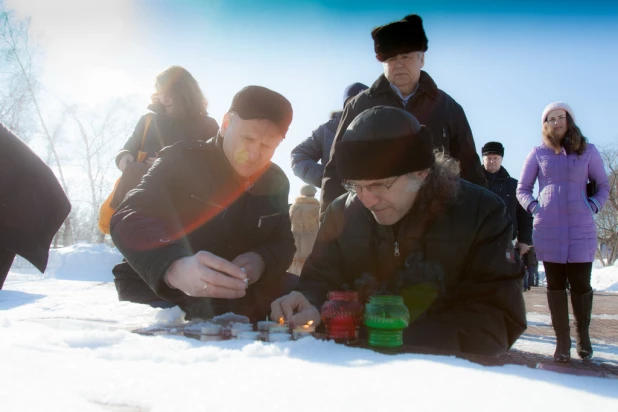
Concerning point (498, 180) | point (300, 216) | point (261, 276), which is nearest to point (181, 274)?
point (261, 276)

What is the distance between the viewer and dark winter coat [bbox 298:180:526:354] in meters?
1.56

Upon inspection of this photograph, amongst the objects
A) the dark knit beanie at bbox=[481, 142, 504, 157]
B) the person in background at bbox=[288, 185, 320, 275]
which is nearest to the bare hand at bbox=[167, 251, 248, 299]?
the person in background at bbox=[288, 185, 320, 275]

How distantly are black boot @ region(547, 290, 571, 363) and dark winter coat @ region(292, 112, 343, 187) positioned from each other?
201 cm

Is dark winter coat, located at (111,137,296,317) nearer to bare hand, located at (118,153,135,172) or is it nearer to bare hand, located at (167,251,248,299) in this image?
bare hand, located at (167,251,248,299)

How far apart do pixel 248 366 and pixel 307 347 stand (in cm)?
25

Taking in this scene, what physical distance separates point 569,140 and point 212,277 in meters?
3.25

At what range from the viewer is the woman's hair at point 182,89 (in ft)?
10.5

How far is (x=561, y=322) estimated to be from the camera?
351 centimetres

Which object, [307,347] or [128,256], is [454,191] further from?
[128,256]

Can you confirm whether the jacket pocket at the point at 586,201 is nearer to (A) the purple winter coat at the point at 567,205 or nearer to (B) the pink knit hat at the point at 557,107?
(A) the purple winter coat at the point at 567,205

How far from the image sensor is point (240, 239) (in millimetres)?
2373

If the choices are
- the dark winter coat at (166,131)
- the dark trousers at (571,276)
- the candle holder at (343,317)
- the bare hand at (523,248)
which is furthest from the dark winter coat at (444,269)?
the bare hand at (523,248)

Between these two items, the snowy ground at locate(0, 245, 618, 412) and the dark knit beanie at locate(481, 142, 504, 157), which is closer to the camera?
the snowy ground at locate(0, 245, 618, 412)

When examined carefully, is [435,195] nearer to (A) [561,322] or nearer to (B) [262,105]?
(B) [262,105]
